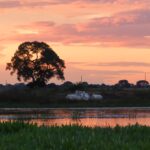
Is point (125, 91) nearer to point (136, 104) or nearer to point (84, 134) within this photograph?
point (136, 104)

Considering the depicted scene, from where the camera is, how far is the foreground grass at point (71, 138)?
12.9 meters

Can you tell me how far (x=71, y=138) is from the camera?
539 inches

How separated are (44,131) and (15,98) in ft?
181

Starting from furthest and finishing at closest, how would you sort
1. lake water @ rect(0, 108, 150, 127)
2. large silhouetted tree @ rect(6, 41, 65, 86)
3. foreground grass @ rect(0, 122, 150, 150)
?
large silhouetted tree @ rect(6, 41, 65, 86) < lake water @ rect(0, 108, 150, 127) < foreground grass @ rect(0, 122, 150, 150)

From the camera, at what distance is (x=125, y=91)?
7506 cm

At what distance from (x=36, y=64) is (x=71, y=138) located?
60.5 m

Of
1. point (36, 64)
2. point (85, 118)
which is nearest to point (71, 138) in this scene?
point (85, 118)

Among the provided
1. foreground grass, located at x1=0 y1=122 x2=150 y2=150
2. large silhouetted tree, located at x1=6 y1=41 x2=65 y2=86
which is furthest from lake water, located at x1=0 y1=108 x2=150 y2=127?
large silhouetted tree, located at x1=6 y1=41 x2=65 y2=86

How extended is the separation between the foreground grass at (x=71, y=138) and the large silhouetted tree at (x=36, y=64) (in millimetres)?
57915

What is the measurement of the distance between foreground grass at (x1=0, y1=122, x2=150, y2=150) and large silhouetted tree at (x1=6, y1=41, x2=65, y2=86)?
57.9 metres

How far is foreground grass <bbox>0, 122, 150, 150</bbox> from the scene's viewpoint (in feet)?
42.4

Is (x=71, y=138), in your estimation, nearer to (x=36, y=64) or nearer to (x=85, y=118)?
(x=85, y=118)

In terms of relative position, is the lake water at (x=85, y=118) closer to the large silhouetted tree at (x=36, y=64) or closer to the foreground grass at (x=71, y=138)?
the foreground grass at (x=71, y=138)

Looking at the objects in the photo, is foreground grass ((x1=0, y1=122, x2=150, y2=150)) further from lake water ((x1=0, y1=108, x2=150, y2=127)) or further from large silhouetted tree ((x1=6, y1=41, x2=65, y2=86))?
large silhouetted tree ((x1=6, y1=41, x2=65, y2=86))
